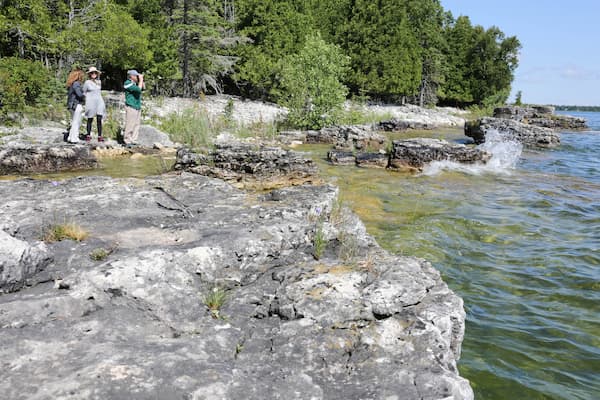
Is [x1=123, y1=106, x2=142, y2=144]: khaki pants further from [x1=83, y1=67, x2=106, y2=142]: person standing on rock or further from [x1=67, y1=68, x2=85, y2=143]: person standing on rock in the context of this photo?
[x1=67, y1=68, x2=85, y2=143]: person standing on rock

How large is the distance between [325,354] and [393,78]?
169 feet

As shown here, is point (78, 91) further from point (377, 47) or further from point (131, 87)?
point (377, 47)

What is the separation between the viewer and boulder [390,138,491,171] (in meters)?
15.3

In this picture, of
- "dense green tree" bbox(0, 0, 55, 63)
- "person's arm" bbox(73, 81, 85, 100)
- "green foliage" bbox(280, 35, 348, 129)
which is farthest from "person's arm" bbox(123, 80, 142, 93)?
"green foliage" bbox(280, 35, 348, 129)

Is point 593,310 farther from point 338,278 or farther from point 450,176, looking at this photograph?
point 450,176

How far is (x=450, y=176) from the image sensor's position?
1427 cm

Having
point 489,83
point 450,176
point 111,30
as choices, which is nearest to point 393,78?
point 489,83

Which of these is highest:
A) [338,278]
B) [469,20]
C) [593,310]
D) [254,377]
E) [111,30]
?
[469,20]

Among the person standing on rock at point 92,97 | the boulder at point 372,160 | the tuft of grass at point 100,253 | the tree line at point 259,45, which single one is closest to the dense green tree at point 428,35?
the tree line at point 259,45

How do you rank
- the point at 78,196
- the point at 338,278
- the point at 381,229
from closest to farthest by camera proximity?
the point at 338,278, the point at 78,196, the point at 381,229

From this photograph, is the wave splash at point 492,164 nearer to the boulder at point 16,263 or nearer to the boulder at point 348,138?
the boulder at point 348,138

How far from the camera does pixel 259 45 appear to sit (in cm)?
3916

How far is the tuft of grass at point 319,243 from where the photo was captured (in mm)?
4203

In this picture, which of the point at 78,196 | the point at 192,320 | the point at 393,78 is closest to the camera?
the point at 192,320
